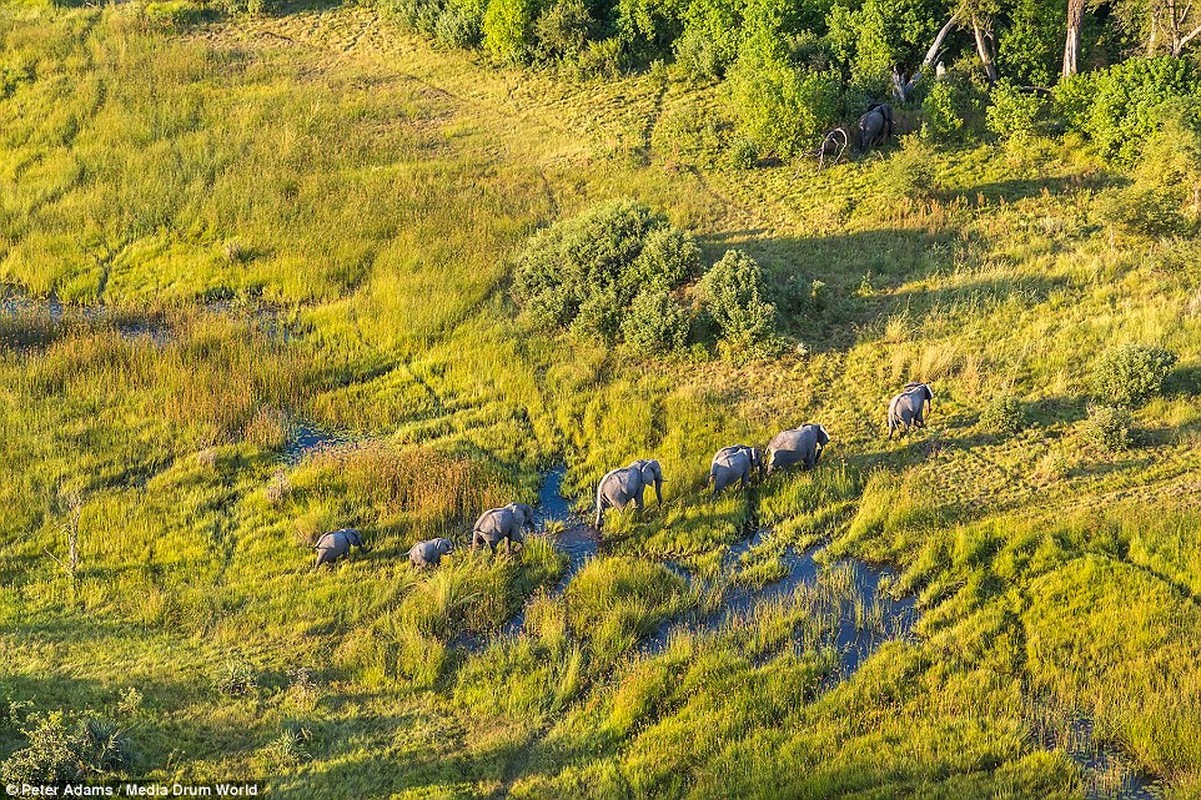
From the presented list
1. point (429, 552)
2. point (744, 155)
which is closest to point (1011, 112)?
point (744, 155)

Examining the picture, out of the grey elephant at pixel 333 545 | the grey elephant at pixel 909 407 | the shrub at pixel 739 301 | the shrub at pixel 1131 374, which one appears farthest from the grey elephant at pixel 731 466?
the shrub at pixel 1131 374

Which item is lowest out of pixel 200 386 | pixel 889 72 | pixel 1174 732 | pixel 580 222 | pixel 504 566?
pixel 1174 732

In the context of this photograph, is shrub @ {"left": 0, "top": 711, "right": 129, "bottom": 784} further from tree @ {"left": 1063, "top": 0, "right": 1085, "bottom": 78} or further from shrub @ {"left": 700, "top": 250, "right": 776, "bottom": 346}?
tree @ {"left": 1063, "top": 0, "right": 1085, "bottom": 78}

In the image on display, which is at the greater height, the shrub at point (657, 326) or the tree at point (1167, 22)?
the tree at point (1167, 22)

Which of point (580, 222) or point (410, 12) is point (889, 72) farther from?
point (410, 12)

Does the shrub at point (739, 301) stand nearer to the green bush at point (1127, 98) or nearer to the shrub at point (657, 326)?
the shrub at point (657, 326)

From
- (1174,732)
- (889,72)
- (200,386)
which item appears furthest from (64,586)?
(889,72)

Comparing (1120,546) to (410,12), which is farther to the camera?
(410,12)

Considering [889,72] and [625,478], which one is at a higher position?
[889,72]
